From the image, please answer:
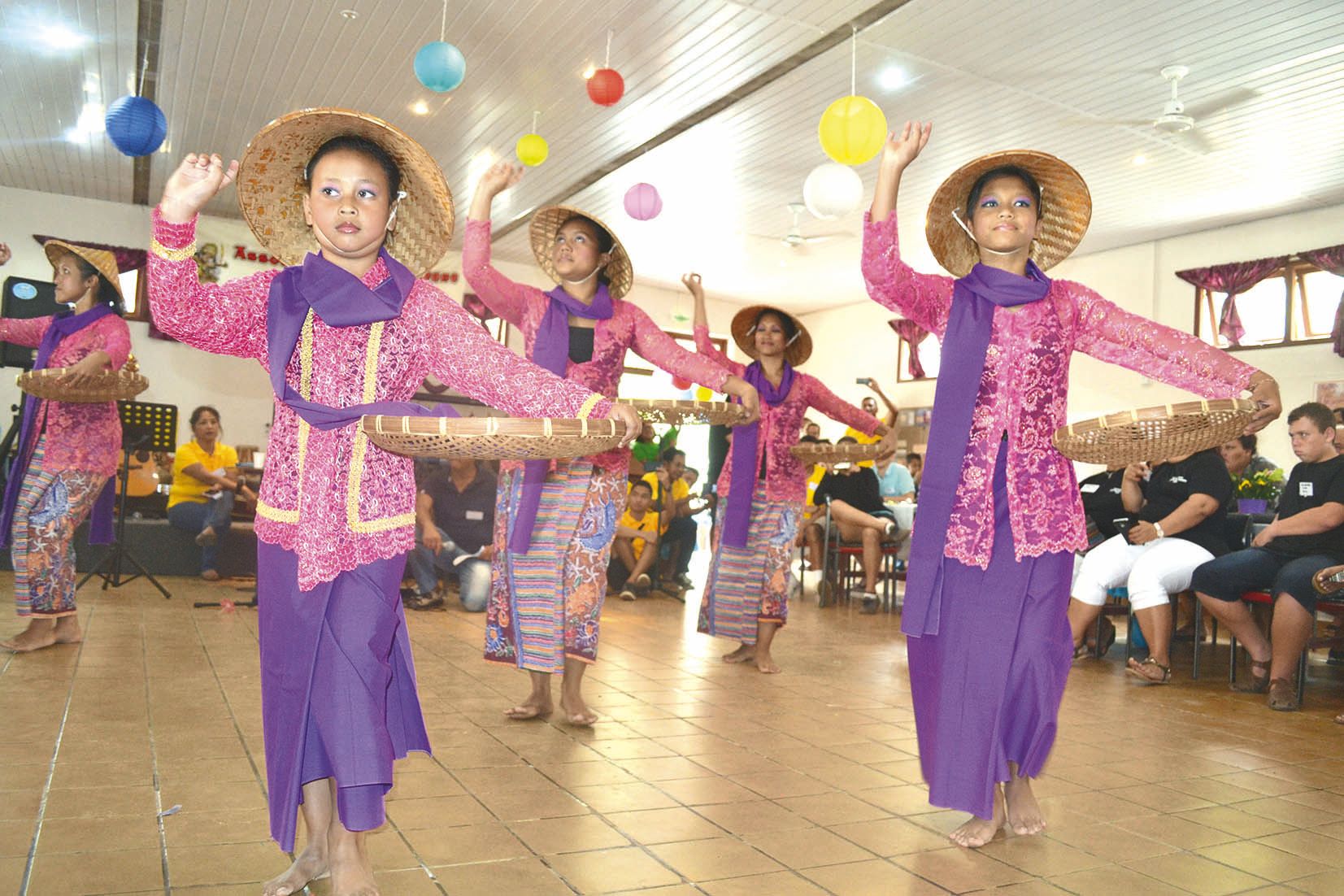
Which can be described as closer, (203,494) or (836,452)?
(836,452)

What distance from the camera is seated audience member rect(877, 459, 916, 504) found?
10.7 m

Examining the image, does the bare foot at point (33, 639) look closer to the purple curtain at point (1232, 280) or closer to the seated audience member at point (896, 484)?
the seated audience member at point (896, 484)

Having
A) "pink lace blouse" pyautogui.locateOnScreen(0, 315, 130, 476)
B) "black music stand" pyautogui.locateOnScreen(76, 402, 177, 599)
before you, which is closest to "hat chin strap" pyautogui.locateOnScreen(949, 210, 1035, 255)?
"pink lace blouse" pyautogui.locateOnScreen(0, 315, 130, 476)

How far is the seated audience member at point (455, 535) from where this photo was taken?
7363 mm

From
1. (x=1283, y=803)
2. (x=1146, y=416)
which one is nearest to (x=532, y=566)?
(x=1146, y=416)

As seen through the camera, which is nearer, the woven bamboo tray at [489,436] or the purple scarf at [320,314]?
the woven bamboo tray at [489,436]

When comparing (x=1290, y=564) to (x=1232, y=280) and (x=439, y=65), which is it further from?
(x=1232, y=280)

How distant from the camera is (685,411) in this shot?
371cm

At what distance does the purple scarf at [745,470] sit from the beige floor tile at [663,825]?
276 centimetres

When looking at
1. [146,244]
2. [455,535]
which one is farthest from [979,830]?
[146,244]

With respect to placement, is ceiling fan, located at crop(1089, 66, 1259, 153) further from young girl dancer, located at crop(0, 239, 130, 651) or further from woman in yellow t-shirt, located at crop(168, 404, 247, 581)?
woman in yellow t-shirt, located at crop(168, 404, 247, 581)

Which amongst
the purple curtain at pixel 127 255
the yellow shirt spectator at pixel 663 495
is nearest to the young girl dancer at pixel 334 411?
the yellow shirt spectator at pixel 663 495

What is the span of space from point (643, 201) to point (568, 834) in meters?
6.45

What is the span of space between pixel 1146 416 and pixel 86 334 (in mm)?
4508
